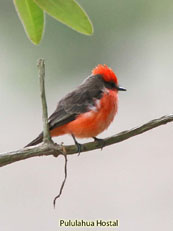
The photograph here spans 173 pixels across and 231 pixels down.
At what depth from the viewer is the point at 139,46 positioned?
12.8 ft

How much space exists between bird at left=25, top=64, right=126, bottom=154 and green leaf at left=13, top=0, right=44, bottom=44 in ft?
3.25

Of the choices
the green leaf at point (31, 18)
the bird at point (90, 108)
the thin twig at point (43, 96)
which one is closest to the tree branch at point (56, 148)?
the thin twig at point (43, 96)

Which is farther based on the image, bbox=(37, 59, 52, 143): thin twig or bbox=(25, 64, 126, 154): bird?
bbox=(25, 64, 126, 154): bird

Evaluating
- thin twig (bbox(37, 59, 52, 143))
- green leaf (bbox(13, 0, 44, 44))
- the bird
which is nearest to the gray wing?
the bird

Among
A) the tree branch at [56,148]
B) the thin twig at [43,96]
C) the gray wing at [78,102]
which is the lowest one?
the tree branch at [56,148]

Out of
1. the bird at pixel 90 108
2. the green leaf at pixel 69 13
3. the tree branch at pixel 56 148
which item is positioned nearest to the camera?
the green leaf at pixel 69 13

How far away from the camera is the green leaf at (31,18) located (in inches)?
33.5

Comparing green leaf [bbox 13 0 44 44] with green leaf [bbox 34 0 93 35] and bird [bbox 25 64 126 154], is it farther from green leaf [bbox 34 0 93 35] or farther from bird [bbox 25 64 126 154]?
bird [bbox 25 64 126 154]

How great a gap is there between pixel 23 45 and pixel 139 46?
921 millimetres

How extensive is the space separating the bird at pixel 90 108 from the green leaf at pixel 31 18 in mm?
990

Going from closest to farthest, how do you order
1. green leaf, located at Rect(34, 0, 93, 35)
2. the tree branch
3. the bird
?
green leaf, located at Rect(34, 0, 93, 35) < the tree branch < the bird

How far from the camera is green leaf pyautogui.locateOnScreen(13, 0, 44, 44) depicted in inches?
33.5

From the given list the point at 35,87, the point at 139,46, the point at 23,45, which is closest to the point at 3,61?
the point at 23,45

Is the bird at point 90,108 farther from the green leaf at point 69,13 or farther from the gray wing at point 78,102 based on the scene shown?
the green leaf at point 69,13
